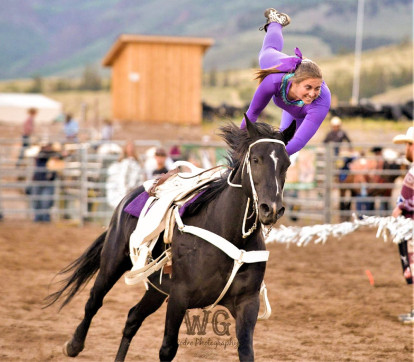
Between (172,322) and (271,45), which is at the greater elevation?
(271,45)

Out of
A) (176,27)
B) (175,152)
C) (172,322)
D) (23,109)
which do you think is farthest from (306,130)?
(176,27)

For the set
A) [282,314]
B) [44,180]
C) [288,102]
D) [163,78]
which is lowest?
[282,314]

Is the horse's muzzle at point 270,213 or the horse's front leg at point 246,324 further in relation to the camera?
the horse's front leg at point 246,324

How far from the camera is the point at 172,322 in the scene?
420cm

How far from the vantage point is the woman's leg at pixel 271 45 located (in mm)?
4571

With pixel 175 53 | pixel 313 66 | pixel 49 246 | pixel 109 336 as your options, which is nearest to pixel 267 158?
pixel 313 66

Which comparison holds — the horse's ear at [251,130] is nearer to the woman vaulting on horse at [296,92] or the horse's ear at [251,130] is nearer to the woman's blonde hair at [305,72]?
the woman vaulting on horse at [296,92]

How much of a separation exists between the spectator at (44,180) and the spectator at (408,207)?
8.61m

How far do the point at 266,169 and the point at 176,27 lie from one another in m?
121

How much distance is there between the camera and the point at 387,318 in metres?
6.80

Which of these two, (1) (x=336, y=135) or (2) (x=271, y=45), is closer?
(2) (x=271, y=45)

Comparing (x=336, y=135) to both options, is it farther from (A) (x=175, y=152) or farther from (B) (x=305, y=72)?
(B) (x=305, y=72)

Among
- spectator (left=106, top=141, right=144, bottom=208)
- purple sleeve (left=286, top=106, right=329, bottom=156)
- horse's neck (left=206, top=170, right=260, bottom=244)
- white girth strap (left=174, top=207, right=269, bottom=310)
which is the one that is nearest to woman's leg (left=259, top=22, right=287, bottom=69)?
purple sleeve (left=286, top=106, right=329, bottom=156)

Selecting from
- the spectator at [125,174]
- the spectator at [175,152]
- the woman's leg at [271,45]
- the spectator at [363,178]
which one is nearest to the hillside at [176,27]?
the spectator at [363,178]
